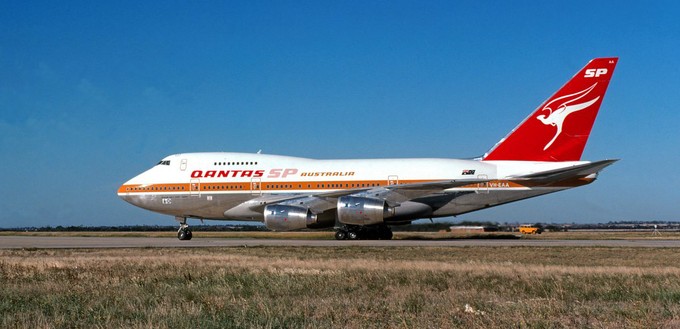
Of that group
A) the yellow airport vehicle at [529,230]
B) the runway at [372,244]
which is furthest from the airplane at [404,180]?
the yellow airport vehicle at [529,230]

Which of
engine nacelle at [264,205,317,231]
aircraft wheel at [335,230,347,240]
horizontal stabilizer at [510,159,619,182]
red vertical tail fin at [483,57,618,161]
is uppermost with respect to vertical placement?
red vertical tail fin at [483,57,618,161]

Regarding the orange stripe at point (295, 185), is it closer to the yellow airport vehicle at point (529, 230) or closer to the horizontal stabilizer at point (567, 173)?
the horizontal stabilizer at point (567, 173)

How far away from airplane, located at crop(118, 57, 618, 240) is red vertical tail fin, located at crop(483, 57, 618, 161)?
1.9 inches

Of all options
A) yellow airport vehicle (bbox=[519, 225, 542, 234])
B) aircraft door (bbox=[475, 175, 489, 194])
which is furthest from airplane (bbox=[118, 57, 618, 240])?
yellow airport vehicle (bbox=[519, 225, 542, 234])

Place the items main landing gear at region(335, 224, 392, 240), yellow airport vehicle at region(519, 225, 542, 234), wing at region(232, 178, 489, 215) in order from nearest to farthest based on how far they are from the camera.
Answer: wing at region(232, 178, 489, 215) → main landing gear at region(335, 224, 392, 240) → yellow airport vehicle at region(519, 225, 542, 234)

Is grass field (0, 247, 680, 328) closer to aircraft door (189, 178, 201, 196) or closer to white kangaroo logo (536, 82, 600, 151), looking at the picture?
white kangaroo logo (536, 82, 600, 151)

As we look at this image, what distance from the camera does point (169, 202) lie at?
3594cm

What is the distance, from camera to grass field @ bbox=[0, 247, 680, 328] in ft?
26.4

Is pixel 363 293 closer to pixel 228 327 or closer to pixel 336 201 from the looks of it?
pixel 228 327

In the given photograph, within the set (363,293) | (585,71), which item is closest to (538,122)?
(585,71)

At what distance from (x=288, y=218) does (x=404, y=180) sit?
5.87 meters

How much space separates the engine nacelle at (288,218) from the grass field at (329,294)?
39.9 feet

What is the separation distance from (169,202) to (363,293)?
86.9ft

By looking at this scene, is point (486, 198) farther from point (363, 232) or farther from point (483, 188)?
point (363, 232)
